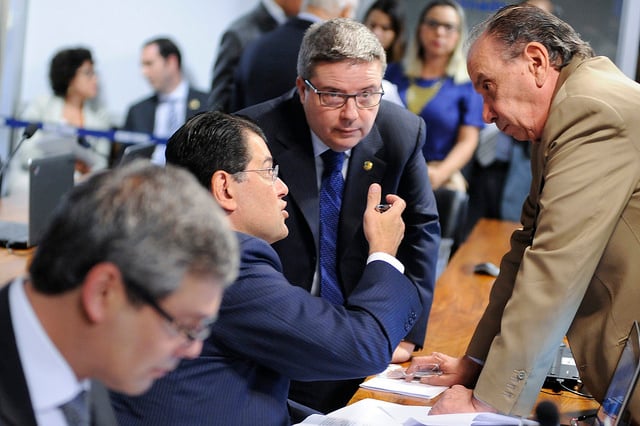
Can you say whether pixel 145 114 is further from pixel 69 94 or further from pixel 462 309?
pixel 462 309

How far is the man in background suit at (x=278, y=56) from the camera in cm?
376

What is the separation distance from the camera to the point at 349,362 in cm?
184

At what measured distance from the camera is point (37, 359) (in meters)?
1.25

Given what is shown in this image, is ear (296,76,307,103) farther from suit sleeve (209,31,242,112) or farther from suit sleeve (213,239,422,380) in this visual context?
suit sleeve (209,31,242,112)

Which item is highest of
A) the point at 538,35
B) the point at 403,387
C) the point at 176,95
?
the point at 538,35

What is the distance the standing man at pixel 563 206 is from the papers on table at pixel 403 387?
0.42 feet

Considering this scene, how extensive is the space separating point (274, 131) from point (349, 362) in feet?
3.07

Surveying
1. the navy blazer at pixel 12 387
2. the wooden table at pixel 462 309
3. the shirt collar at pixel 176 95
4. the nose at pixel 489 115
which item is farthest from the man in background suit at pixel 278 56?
the shirt collar at pixel 176 95

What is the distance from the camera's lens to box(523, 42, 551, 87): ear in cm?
198

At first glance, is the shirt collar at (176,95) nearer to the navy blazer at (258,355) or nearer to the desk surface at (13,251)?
the desk surface at (13,251)

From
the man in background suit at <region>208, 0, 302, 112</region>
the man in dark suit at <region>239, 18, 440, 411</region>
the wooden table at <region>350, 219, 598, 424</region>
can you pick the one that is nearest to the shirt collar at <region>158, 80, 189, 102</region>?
the man in background suit at <region>208, 0, 302, 112</region>

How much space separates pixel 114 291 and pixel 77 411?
0.24 m

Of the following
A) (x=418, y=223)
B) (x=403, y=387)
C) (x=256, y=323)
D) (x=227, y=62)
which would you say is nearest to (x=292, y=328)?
(x=256, y=323)

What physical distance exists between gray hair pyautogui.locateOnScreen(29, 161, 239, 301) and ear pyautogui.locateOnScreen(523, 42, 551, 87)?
3.24 ft
